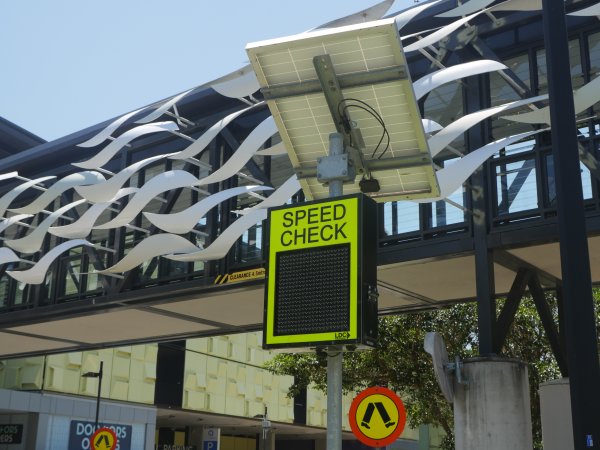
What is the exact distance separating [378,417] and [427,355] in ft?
62.3

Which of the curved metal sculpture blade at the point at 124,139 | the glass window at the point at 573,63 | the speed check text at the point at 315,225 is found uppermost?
the glass window at the point at 573,63

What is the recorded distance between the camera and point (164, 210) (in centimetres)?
2127

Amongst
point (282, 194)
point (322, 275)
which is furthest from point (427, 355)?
point (322, 275)

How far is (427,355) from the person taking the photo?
1100 inches

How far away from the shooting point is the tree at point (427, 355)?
27.1 metres

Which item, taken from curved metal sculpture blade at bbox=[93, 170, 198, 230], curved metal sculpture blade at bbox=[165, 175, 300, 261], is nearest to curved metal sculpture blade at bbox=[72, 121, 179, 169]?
curved metal sculpture blade at bbox=[93, 170, 198, 230]

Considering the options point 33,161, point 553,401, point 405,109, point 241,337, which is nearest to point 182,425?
point 241,337

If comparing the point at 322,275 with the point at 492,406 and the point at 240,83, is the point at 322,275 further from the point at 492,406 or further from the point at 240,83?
the point at 240,83

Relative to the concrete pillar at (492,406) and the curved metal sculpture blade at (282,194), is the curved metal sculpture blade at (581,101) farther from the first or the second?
the curved metal sculpture blade at (282,194)

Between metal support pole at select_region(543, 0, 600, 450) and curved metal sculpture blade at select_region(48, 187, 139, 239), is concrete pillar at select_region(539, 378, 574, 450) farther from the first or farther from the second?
curved metal sculpture blade at select_region(48, 187, 139, 239)

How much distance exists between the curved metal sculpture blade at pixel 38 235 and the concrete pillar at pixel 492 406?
11.3 m

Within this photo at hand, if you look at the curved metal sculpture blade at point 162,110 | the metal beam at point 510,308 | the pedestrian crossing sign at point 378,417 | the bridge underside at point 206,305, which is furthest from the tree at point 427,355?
the pedestrian crossing sign at point 378,417

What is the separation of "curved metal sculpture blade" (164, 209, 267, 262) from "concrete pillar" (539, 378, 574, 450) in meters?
6.44

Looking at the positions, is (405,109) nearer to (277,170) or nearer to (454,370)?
(454,370)
